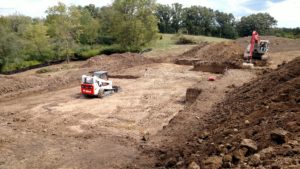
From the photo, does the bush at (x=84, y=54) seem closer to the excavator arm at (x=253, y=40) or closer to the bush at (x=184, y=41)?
the bush at (x=184, y=41)

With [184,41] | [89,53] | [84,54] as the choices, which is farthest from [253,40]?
[184,41]

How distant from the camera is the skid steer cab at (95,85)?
17.7 m

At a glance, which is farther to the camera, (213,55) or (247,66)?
(213,55)

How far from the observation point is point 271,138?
738 cm

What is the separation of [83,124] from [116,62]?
15761mm

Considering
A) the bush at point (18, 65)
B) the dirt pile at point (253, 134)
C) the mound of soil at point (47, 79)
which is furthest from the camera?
the bush at point (18, 65)

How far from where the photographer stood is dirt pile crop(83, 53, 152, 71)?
27891 mm

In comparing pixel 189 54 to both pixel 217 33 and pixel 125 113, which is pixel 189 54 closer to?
pixel 125 113

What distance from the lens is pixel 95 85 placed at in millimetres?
17859

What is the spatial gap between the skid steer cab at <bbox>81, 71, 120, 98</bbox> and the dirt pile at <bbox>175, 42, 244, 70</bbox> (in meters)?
10.5

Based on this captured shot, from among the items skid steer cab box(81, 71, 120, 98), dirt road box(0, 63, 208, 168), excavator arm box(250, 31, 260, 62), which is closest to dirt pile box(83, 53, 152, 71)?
dirt road box(0, 63, 208, 168)

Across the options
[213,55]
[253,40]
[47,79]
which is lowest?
[47,79]

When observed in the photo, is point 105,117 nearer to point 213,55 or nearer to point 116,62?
point 116,62

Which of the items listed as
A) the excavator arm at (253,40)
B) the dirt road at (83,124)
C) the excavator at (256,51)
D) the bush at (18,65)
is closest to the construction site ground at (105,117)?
the dirt road at (83,124)
